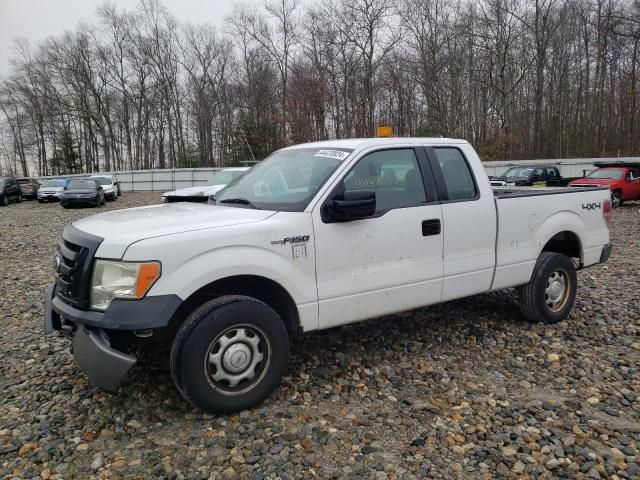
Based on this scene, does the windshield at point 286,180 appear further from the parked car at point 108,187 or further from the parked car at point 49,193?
the parked car at point 49,193

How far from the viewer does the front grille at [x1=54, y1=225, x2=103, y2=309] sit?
320cm

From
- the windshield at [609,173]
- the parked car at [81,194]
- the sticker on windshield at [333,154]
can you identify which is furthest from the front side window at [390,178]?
the parked car at [81,194]

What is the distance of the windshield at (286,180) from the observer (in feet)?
12.6

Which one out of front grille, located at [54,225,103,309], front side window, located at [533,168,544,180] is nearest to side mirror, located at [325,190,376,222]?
front grille, located at [54,225,103,309]

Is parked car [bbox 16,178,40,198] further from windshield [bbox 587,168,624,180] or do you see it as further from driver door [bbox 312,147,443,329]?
driver door [bbox 312,147,443,329]

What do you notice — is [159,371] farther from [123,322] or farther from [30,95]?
[30,95]

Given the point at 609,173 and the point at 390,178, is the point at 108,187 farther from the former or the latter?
the point at 390,178

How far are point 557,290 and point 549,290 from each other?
0.41 ft

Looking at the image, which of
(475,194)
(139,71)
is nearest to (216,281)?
(475,194)

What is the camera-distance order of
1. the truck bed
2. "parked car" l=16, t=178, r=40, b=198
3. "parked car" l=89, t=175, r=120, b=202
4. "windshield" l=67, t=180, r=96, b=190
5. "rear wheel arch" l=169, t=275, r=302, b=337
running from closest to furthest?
"rear wheel arch" l=169, t=275, r=302, b=337 → the truck bed → "windshield" l=67, t=180, r=96, b=190 → "parked car" l=89, t=175, r=120, b=202 → "parked car" l=16, t=178, r=40, b=198

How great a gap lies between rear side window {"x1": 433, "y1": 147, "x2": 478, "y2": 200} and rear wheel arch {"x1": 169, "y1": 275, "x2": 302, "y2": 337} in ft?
5.81

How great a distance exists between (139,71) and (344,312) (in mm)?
52413

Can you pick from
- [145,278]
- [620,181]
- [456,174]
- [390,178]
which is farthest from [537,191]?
[620,181]

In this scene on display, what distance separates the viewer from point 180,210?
400cm
